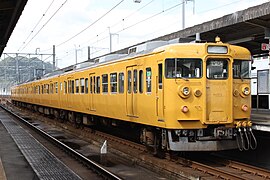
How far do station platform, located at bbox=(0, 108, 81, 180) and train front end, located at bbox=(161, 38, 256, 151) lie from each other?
271 cm

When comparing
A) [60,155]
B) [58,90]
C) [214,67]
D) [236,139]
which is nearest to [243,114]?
[236,139]

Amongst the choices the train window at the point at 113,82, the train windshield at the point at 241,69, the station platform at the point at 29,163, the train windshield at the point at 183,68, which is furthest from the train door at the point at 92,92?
the train windshield at the point at 241,69

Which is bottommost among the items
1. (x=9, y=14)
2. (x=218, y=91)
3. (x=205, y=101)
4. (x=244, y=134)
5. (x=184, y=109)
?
(x=244, y=134)

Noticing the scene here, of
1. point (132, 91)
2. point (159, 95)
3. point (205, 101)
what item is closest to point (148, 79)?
point (159, 95)

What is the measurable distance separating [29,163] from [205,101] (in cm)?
484

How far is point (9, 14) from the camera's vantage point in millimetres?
16188

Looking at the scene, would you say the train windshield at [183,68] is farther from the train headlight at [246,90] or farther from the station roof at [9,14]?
the station roof at [9,14]

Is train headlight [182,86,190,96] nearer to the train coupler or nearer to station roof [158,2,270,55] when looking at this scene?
the train coupler

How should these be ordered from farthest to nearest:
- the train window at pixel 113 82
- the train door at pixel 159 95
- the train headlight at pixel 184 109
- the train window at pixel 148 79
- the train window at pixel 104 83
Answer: the train window at pixel 104 83 → the train window at pixel 113 82 → the train window at pixel 148 79 → the train door at pixel 159 95 → the train headlight at pixel 184 109

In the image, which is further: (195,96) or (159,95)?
(159,95)

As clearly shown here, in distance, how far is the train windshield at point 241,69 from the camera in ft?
32.8

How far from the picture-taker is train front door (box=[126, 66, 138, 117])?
37.2 ft

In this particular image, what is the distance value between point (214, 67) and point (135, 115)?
9.22ft

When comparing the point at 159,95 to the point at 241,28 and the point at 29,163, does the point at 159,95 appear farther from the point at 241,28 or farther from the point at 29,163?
the point at 241,28
